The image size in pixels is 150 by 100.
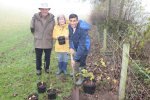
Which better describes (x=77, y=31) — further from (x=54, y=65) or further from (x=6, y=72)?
(x=6, y=72)

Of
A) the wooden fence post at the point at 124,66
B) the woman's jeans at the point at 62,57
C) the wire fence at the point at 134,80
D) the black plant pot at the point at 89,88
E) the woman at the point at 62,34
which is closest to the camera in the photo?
the wooden fence post at the point at 124,66

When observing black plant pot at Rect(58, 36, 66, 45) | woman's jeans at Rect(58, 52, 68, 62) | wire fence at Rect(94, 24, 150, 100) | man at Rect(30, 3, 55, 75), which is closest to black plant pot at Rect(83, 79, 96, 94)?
wire fence at Rect(94, 24, 150, 100)

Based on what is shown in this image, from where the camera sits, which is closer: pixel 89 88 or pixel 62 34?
pixel 89 88

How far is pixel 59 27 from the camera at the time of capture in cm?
400

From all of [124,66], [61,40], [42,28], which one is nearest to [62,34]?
[61,40]

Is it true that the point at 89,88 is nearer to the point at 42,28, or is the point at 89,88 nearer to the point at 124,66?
the point at 124,66

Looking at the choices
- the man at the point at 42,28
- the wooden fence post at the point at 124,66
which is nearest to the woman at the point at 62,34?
the man at the point at 42,28

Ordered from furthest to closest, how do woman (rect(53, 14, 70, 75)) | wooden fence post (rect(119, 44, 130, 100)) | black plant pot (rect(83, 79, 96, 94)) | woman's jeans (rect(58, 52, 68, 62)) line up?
1. woman's jeans (rect(58, 52, 68, 62))
2. woman (rect(53, 14, 70, 75))
3. black plant pot (rect(83, 79, 96, 94))
4. wooden fence post (rect(119, 44, 130, 100))

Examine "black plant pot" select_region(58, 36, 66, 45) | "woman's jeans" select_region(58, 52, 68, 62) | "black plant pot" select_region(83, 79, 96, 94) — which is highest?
"black plant pot" select_region(58, 36, 66, 45)

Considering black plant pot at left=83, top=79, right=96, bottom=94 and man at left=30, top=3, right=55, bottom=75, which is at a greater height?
man at left=30, top=3, right=55, bottom=75

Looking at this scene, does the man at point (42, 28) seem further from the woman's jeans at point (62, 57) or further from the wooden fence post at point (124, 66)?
the wooden fence post at point (124, 66)

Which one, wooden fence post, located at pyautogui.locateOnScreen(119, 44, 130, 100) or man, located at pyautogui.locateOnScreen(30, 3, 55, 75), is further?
man, located at pyautogui.locateOnScreen(30, 3, 55, 75)

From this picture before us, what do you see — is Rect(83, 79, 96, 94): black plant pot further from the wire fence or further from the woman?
the woman

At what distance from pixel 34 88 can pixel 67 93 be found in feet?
3.26
